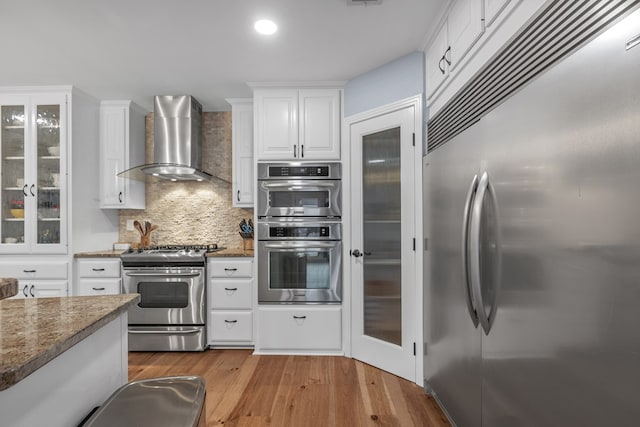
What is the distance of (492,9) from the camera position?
145 cm

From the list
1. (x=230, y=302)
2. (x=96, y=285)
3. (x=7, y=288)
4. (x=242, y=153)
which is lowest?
(x=230, y=302)

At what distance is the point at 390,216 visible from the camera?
2.61m

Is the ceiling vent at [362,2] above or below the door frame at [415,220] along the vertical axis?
above

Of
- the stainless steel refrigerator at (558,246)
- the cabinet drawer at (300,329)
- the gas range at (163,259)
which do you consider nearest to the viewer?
the stainless steel refrigerator at (558,246)

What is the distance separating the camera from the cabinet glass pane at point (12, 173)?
306cm

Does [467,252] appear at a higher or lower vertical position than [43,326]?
higher

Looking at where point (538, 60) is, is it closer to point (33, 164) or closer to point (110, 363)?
point (110, 363)

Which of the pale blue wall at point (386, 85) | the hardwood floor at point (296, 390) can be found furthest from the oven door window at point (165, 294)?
the pale blue wall at point (386, 85)

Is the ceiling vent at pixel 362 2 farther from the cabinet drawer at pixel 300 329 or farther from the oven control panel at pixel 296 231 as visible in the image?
the cabinet drawer at pixel 300 329

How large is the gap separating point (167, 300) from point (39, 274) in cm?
121

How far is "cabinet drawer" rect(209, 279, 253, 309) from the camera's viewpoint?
10.1 ft

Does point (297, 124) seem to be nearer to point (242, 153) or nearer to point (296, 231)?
point (242, 153)

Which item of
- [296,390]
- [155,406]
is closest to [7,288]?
[155,406]

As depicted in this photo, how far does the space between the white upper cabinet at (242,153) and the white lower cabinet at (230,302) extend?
67 cm
